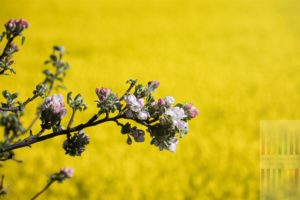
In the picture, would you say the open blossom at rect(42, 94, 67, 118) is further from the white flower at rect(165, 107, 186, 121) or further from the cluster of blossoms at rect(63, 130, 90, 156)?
the white flower at rect(165, 107, 186, 121)

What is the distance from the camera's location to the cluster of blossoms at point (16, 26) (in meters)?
1.64

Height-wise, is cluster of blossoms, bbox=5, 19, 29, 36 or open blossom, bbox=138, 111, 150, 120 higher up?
cluster of blossoms, bbox=5, 19, 29, 36

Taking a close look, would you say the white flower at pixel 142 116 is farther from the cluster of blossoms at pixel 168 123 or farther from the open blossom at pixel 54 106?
the open blossom at pixel 54 106

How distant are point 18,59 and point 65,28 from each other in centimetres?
321

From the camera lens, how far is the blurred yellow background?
5266mm

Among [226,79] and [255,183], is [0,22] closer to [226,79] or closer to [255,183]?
[226,79]

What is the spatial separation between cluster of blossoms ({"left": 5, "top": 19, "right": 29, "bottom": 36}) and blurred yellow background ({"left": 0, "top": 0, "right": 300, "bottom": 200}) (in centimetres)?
334

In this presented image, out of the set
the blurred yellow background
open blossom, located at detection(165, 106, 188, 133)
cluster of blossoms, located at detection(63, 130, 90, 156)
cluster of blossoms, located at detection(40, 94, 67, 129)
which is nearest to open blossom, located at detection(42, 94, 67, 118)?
cluster of blossoms, located at detection(40, 94, 67, 129)

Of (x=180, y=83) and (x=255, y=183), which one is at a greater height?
(x=180, y=83)

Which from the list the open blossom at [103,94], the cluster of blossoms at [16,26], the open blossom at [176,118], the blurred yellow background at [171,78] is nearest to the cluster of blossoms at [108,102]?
the open blossom at [103,94]

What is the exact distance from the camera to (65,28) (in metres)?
13.7

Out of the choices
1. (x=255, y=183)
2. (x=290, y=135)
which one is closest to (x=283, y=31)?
(x=255, y=183)

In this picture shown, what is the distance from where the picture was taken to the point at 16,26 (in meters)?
1.66

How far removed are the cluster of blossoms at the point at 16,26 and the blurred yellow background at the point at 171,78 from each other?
334cm
